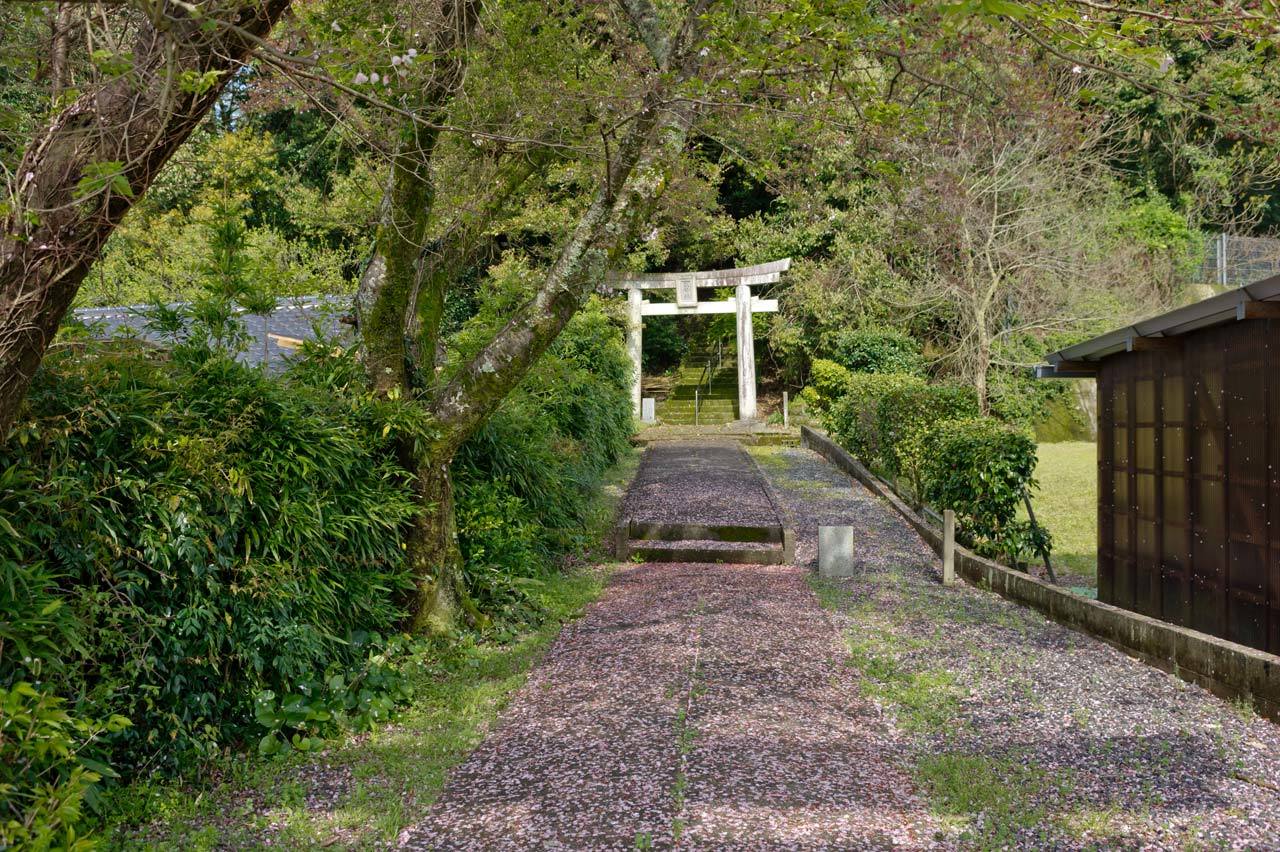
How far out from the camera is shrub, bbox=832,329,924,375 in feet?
90.8

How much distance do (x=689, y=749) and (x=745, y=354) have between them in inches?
906

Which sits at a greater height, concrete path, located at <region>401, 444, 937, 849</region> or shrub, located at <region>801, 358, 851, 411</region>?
shrub, located at <region>801, 358, 851, 411</region>

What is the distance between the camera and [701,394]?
1309 inches

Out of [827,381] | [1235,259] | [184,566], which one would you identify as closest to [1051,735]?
[184,566]

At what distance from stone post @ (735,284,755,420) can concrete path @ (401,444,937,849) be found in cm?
1918

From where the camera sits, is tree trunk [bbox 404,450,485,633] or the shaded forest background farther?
tree trunk [bbox 404,450,485,633]

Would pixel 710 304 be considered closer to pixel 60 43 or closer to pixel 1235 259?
pixel 1235 259

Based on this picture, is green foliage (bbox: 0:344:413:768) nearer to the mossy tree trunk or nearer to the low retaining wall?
the mossy tree trunk

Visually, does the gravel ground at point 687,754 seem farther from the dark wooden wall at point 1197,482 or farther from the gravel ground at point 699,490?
the gravel ground at point 699,490

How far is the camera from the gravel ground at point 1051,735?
4230mm

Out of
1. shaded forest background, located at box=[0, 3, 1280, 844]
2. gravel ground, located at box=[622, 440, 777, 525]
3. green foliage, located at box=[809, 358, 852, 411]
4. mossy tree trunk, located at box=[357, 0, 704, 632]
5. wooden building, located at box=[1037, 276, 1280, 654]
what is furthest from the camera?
green foliage, located at box=[809, 358, 852, 411]

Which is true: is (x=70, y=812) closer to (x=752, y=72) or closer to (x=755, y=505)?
(x=752, y=72)

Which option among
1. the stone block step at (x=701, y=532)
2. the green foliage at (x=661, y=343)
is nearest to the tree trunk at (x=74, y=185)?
the stone block step at (x=701, y=532)

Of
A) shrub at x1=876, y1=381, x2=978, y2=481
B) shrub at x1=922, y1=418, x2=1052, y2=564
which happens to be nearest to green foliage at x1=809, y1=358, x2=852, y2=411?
shrub at x1=876, y1=381, x2=978, y2=481
